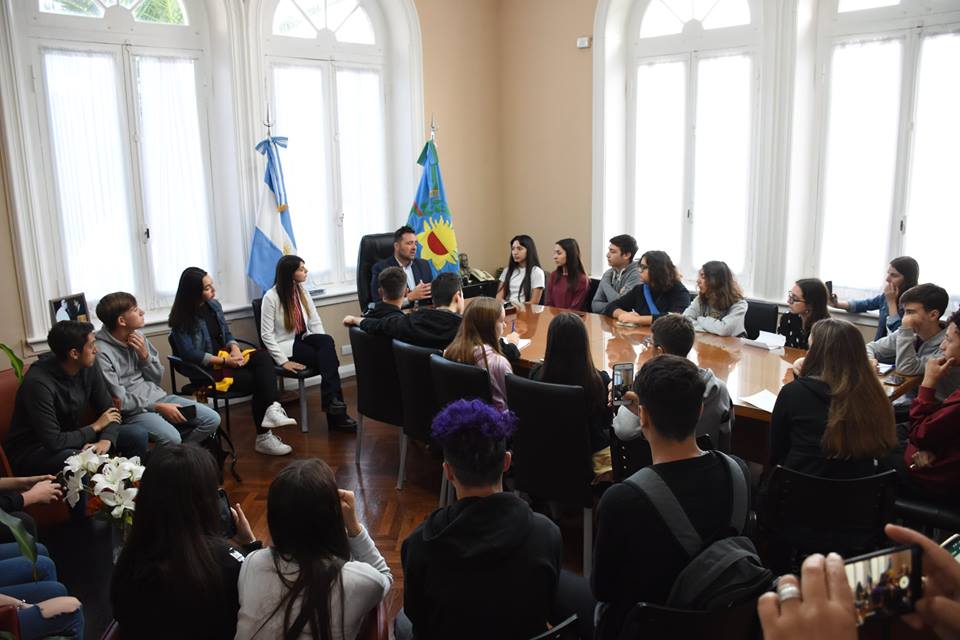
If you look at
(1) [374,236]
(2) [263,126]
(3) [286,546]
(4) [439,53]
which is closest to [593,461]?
(3) [286,546]

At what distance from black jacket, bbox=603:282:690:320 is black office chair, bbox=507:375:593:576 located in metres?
2.00

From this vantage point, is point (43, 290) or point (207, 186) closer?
point (43, 290)

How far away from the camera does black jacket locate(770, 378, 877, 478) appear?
2803 mm

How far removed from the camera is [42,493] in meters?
3.00

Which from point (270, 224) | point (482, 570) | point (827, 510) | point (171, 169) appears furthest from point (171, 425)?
point (827, 510)

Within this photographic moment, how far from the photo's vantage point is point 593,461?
3316 millimetres

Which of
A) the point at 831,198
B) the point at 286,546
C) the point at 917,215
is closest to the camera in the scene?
the point at 286,546

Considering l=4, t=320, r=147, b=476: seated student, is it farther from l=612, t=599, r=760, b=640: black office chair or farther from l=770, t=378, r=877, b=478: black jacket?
l=770, t=378, r=877, b=478: black jacket

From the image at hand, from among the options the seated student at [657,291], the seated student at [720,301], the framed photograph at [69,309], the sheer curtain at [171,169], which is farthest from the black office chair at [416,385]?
the sheer curtain at [171,169]

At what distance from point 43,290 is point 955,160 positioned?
19.5ft

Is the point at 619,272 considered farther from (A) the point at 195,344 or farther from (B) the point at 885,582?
(B) the point at 885,582

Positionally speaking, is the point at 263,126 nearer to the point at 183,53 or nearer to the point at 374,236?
the point at 183,53

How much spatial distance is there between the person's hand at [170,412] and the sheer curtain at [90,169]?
5.31 ft

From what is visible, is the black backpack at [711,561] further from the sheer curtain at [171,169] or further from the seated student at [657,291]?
the sheer curtain at [171,169]
